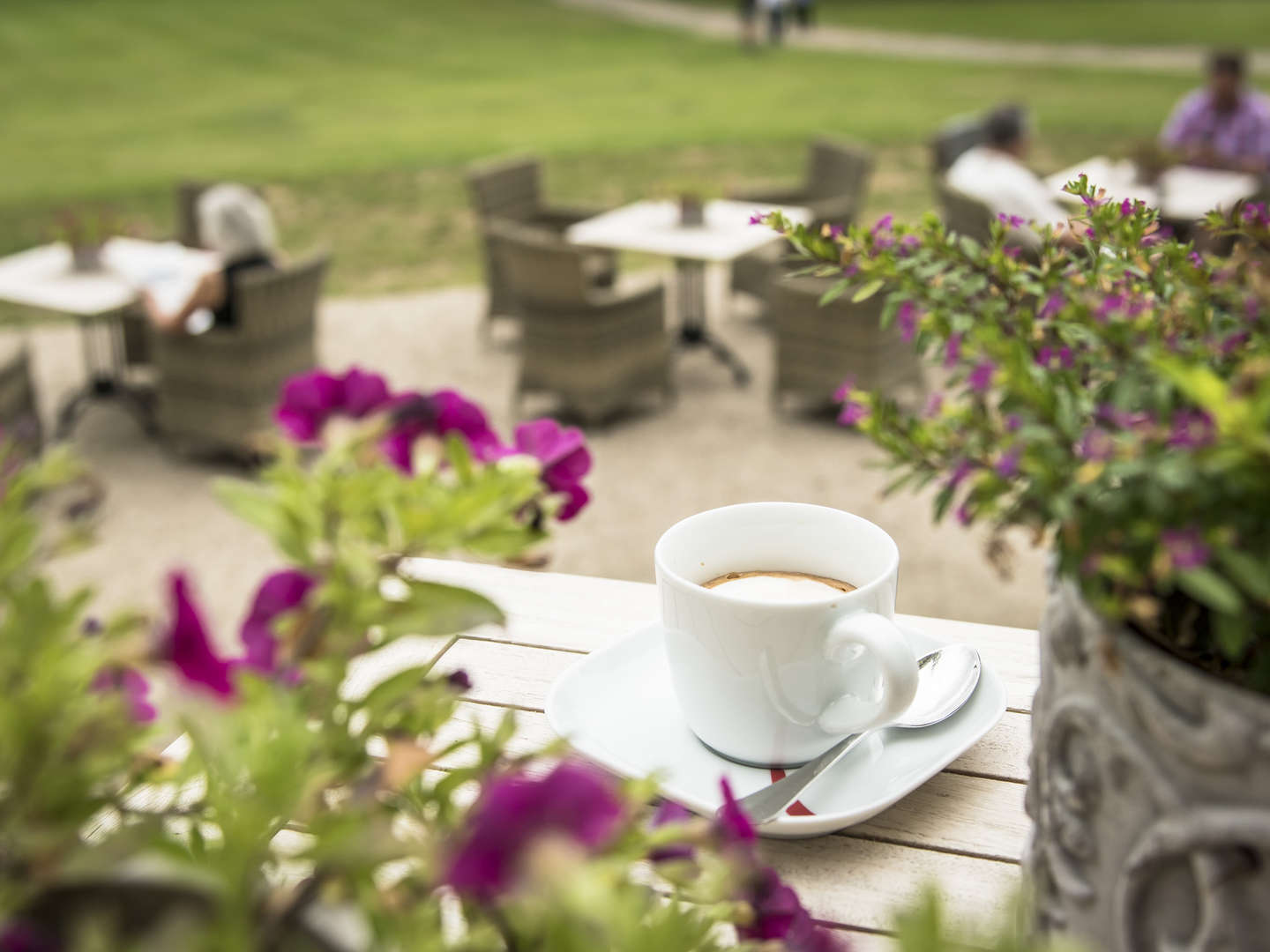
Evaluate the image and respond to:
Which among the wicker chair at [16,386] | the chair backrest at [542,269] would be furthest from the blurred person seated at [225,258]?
the chair backrest at [542,269]

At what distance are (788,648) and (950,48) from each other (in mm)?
23687

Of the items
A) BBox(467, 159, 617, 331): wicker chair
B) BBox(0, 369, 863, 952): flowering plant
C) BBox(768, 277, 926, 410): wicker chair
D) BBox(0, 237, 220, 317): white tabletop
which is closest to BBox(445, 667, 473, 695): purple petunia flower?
BBox(0, 369, 863, 952): flowering plant

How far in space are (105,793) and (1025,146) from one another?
6.35 meters

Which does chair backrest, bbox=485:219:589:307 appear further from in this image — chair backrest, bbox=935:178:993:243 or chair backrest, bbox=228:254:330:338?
chair backrest, bbox=935:178:993:243

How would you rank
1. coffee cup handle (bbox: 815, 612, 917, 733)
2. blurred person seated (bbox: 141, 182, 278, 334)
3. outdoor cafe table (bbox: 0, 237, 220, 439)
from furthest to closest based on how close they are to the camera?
outdoor cafe table (bbox: 0, 237, 220, 439), blurred person seated (bbox: 141, 182, 278, 334), coffee cup handle (bbox: 815, 612, 917, 733)

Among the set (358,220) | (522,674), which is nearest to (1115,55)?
(358,220)

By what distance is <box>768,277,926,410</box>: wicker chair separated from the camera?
585 cm

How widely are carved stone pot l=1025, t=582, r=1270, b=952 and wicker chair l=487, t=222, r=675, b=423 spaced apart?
16.9 ft

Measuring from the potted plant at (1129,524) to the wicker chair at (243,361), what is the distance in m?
4.97

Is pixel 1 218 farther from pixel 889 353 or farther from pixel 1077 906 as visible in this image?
pixel 1077 906

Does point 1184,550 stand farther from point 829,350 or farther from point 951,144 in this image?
point 951,144

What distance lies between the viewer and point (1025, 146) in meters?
6.33

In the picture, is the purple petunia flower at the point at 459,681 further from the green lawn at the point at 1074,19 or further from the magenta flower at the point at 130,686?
the green lawn at the point at 1074,19

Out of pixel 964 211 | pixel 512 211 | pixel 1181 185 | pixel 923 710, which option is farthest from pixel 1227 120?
pixel 923 710
